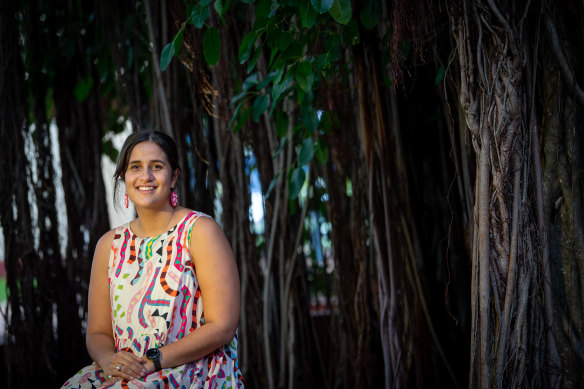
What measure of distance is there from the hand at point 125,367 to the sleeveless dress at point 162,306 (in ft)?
0.23

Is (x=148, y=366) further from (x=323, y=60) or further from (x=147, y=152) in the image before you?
(x=323, y=60)

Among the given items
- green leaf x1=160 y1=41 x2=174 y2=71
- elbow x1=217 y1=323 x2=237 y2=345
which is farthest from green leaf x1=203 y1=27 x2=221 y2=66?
elbow x1=217 y1=323 x2=237 y2=345

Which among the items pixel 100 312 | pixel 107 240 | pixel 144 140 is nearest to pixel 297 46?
pixel 144 140

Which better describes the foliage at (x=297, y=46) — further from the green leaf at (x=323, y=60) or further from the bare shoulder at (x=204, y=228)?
the bare shoulder at (x=204, y=228)

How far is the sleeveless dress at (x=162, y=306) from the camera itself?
1244 millimetres

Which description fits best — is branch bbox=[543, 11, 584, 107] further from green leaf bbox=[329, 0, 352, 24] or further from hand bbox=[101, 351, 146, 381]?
hand bbox=[101, 351, 146, 381]

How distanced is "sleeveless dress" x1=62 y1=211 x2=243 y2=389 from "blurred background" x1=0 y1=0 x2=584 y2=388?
0.49 meters

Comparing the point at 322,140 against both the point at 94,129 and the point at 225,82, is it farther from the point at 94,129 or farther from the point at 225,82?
the point at 94,129

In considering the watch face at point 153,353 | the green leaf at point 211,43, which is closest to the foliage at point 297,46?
the green leaf at point 211,43

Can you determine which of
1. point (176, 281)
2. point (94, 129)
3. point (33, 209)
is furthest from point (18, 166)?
→ point (176, 281)

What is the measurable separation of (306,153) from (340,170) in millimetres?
396

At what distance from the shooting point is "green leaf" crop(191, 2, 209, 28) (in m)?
1.34

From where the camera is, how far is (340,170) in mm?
2094

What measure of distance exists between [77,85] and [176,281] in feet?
5.87
